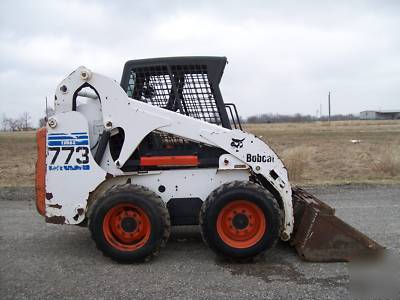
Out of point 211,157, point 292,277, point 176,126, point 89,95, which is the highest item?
point 89,95

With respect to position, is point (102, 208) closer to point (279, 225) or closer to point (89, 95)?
point (89, 95)

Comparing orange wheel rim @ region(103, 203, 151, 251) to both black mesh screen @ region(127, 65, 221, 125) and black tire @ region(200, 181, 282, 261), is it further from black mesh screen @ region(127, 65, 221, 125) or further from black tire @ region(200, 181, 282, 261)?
black mesh screen @ region(127, 65, 221, 125)

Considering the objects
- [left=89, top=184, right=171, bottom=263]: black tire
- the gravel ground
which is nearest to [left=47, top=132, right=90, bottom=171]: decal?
[left=89, top=184, right=171, bottom=263]: black tire

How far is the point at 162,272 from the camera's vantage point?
207 inches

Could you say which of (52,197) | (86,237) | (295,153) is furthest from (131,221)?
(295,153)

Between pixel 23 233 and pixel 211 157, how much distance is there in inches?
135

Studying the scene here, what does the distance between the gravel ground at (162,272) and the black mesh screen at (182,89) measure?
1.84 meters

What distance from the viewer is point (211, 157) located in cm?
589

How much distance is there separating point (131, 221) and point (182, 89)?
183 centimetres

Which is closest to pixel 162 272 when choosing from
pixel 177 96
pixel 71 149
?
pixel 71 149

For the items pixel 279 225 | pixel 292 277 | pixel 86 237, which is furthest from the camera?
pixel 86 237

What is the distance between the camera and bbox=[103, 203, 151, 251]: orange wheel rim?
560 centimetres

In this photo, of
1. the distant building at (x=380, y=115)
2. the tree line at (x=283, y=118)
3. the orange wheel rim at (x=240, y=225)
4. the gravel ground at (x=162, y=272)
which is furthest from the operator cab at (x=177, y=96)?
the distant building at (x=380, y=115)

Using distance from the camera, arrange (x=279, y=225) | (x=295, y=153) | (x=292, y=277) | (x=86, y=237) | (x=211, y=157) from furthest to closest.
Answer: (x=295, y=153), (x=86, y=237), (x=211, y=157), (x=279, y=225), (x=292, y=277)
